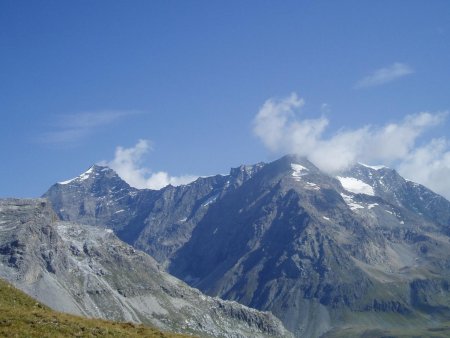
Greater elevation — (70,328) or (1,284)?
(1,284)

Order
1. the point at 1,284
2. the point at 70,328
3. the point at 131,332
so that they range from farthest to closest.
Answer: the point at 1,284
the point at 131,332
the point at 70,328

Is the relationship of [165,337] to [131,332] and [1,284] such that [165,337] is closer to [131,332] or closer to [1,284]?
[131,332]

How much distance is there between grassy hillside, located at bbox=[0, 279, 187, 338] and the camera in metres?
43.4

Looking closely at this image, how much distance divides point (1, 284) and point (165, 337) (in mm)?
17709

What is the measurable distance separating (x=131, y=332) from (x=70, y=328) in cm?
609

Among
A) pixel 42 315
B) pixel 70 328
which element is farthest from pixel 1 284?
pixel 70 328

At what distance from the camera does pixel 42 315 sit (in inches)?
1890

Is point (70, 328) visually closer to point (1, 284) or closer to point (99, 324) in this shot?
point (99, 324)

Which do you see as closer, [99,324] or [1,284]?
[99,324]

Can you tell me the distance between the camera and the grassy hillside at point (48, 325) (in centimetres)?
4338

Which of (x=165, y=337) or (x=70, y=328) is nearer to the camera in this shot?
(x=70, y=328)

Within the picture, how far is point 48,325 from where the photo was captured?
45.2 m

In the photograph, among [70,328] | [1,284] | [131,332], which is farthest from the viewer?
[1,284]

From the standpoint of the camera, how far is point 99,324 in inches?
1981
